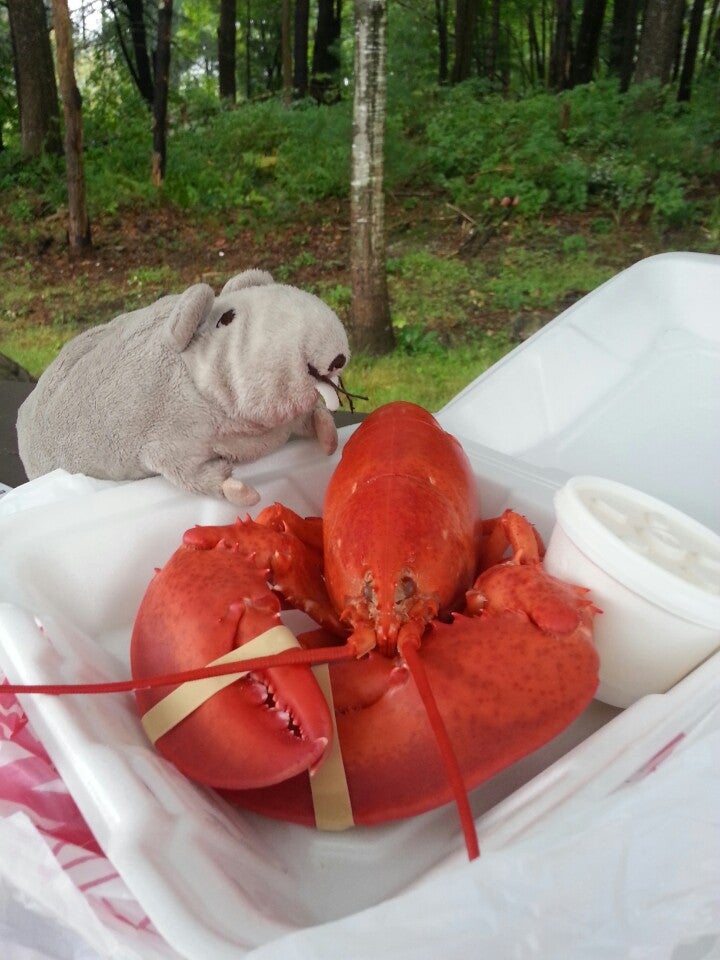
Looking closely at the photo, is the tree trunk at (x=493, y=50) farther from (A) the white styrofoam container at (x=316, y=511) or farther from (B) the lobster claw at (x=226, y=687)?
(B) the lobster claw at (x=226, y=687)

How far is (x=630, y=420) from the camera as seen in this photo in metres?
1.08

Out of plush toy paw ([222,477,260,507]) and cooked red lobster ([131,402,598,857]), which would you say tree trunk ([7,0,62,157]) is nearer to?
plush toy paw ([222,477,260,507])

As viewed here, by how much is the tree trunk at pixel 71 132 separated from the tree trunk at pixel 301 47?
534 millimetres

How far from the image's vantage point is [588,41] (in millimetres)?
1932

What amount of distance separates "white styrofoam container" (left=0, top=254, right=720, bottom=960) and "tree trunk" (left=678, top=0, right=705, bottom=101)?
3.48ft

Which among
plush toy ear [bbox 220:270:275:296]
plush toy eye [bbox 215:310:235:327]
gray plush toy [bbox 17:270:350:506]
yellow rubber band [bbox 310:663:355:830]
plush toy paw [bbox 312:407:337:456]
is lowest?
yellow rubber band [bbox 310:663:355:830]

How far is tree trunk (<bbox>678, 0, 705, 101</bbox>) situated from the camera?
73.4 inches

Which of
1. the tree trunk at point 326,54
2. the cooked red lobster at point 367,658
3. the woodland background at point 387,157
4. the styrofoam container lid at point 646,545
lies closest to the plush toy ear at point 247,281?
the cooked red lobster at point 367,658

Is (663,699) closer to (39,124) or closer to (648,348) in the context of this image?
(648,348)

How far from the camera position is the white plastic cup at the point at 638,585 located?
1.84ft

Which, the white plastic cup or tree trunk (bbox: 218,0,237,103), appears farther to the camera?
tree trunk (bbox: 218,0,237,103)

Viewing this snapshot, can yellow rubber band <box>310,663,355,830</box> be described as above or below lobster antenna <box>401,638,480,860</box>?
below

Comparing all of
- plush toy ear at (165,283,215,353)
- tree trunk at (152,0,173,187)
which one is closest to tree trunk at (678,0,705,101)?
tree trunk at (152,0,173,187)

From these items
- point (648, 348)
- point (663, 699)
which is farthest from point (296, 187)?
point (663, 699)
